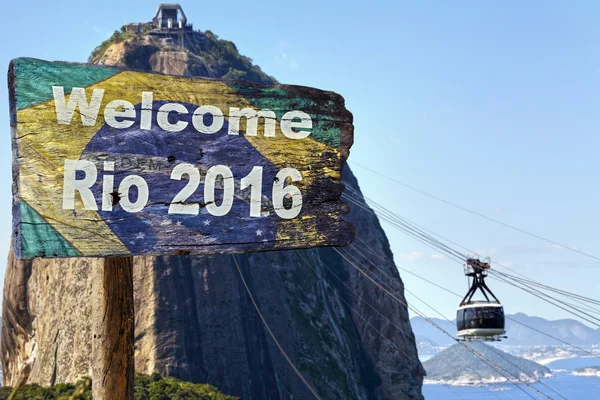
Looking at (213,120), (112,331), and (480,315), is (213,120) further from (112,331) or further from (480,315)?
(480,315)

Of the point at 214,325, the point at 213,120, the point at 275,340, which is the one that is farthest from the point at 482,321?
the point at 275,340

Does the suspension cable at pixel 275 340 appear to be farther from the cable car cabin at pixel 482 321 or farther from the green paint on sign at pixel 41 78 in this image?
the green paint on sign at pixel 41 78

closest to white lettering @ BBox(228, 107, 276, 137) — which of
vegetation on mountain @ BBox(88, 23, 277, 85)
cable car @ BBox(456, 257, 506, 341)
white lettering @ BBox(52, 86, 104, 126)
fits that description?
white lettering @ BBox(52, 86, 104, 126)

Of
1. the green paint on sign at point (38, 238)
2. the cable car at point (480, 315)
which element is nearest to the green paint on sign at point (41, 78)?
the green paint on sign at point (38, 238)

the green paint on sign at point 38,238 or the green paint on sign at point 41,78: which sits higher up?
the green paint on sign at point 41,78

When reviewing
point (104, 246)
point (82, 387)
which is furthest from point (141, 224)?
point (82, 387)

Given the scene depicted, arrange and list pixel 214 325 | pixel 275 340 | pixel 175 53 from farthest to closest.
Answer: pixel 175 53 < pixel 275 340 < pixel 214 325

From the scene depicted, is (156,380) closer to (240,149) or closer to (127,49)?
(127,49)
